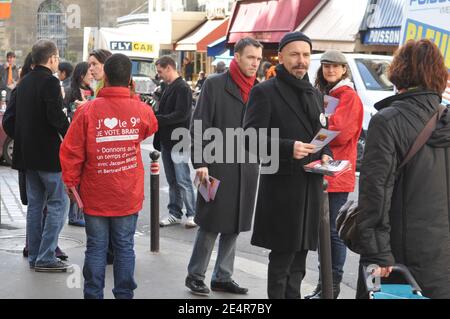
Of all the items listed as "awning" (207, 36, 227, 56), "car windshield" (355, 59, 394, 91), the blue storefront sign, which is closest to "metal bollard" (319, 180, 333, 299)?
"car windshield" (355, 59, 394, 91)

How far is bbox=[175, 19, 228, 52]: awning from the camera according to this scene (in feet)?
119

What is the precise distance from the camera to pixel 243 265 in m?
7.66

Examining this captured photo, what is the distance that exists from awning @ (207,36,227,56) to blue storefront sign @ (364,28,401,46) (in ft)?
39.5

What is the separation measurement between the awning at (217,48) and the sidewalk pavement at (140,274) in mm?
24968

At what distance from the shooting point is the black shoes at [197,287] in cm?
639

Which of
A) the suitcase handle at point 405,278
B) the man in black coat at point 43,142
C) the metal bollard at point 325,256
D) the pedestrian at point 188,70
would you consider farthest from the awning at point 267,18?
the suitcase handle at point 405,278

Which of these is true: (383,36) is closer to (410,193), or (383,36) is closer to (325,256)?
(325,256)

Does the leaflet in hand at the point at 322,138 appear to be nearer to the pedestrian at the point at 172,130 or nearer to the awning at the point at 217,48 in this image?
the pedestrian at the point at 172,130

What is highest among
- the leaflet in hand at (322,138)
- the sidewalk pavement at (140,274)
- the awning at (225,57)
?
the leaflet in hand at (322,138)

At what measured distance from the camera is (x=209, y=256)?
6.41 m

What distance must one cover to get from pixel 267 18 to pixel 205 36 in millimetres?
8288

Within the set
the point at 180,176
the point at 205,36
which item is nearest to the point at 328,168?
the point at 180,176

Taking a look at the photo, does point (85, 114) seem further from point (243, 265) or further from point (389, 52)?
point (389, 52)

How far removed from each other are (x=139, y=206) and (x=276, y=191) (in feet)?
3.56
